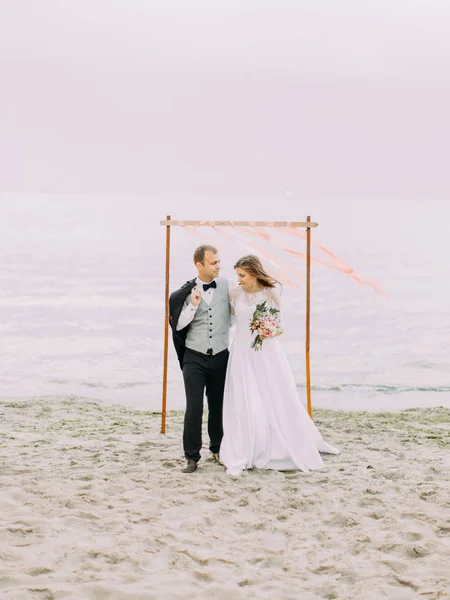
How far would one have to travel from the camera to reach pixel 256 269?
581 centimetres

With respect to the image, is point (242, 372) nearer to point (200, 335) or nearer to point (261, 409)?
point (261, 409)

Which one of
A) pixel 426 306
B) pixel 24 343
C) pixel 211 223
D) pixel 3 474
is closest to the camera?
pixel 3 474

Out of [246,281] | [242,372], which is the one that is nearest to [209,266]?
[246,281]

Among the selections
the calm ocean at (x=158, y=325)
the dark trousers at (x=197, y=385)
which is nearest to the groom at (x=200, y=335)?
the dark trousers at (x=197, y=385)

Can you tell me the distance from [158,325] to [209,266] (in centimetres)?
1524

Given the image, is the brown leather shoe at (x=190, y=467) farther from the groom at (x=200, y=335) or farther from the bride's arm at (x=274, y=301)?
the bride's arm at (x=274, y=301)

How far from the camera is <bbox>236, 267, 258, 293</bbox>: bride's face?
5805mm

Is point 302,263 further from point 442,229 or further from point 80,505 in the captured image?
point 80,505

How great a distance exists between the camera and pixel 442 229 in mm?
68375

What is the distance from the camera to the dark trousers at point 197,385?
5.77 meters

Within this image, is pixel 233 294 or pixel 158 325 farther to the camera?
pixel 158 325

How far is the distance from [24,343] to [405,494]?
1381 centimetres

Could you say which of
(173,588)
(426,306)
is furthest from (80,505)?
(426,306)

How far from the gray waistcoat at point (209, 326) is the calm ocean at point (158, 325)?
474cm
